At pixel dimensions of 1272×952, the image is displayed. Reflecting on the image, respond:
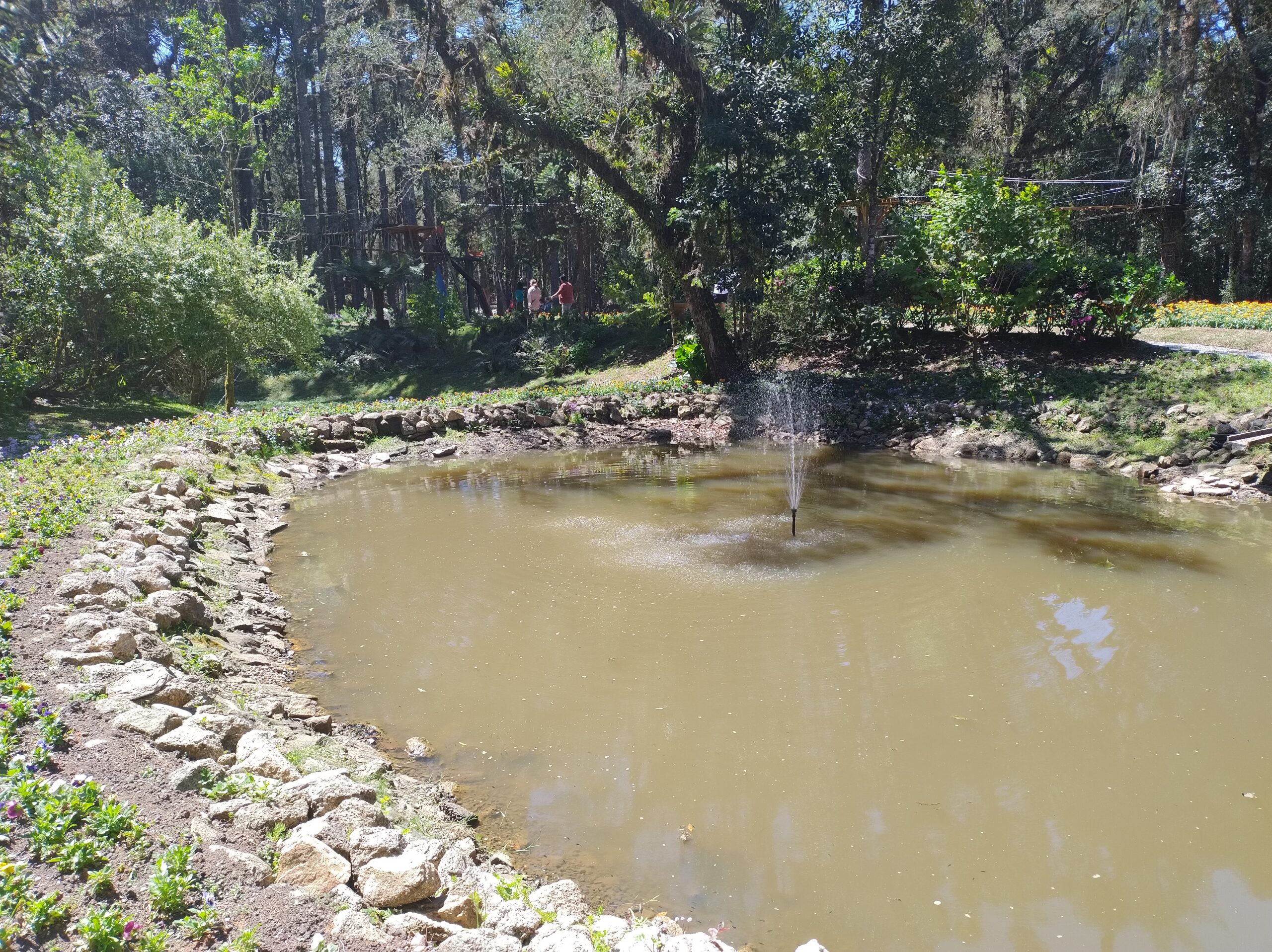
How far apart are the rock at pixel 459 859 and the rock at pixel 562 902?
329 mm

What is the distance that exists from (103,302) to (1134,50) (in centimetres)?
2757

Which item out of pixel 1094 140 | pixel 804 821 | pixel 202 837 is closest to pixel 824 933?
pixel 804 821

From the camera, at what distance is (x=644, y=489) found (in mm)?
12977

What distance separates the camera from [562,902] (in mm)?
3818

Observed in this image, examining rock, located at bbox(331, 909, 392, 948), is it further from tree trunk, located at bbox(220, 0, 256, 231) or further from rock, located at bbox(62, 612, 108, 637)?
tree trunk, located at bbox(220, 0, 256, 231)

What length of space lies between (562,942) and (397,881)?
0.69 meters

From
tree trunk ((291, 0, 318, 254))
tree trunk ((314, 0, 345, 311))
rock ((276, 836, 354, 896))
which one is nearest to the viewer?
rock ((276, 836, 354, 896))

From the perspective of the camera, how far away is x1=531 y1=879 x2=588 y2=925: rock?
370 cm

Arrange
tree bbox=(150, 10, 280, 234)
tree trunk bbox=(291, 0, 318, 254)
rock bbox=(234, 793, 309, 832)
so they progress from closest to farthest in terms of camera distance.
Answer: rock bbox=(234, 793, 309, 832) → tree bbox=(150, 10, 280, 234) → tree trunk bbox=(291, 0, 318, 254)

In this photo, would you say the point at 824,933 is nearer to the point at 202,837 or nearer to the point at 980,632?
the point at 202,837

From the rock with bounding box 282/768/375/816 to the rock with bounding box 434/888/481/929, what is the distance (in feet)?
2.84

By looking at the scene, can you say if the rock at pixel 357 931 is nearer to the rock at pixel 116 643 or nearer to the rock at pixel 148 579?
the rock at pixel 116 643

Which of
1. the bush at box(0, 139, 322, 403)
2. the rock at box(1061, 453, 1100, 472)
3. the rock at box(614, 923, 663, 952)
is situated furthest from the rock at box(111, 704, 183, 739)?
the rock at box(1061, 453, 1100, 472)

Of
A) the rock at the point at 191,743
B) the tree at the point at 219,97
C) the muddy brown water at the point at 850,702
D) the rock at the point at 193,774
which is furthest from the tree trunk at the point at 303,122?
the rock at the point at 193,774
